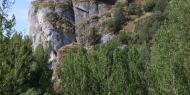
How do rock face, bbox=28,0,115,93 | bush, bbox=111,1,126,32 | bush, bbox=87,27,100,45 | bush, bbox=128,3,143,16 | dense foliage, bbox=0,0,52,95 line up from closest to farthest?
dense foliage, bbox=0,0,52,95, bush, bbox=87,27,100,45, bush, bbox=111,1,126,32, rock face, bbox=28,0,115,93, bush, bbox=128,3,143,16

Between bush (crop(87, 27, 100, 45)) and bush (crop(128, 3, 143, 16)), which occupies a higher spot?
bush (crop(128, 3, 143, 16))

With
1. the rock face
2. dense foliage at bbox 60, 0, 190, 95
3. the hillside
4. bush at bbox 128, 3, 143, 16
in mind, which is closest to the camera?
the hillside

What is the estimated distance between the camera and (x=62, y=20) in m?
118

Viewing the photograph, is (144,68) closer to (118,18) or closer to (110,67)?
(110,67)

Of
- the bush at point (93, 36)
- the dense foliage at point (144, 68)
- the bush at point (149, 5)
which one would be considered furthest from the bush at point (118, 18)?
the dense foliage at point (144, 68)

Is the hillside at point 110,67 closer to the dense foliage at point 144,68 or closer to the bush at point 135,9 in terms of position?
the dense foliage at point 144,68

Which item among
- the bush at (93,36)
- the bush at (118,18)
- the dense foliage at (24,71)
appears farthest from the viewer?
the bush at (118,18)

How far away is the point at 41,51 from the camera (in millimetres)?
57969

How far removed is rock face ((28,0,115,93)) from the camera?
114m

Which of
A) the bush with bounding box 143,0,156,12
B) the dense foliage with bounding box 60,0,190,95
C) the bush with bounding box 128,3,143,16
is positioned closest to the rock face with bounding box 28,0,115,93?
the bush with bounding box 128,3,143,16

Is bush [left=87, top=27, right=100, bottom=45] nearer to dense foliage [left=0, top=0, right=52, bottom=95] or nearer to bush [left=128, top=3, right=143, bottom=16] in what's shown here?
bush [left=128, top=3, right=143, bottom=16]

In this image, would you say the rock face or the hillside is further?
the rock face

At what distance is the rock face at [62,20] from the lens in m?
114

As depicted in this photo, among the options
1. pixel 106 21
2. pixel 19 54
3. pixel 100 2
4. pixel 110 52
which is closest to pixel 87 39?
pixel 106 21
